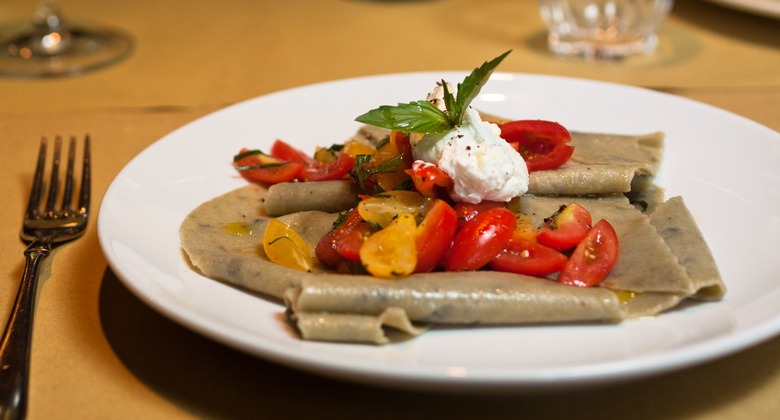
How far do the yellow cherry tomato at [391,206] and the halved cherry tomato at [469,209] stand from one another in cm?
12

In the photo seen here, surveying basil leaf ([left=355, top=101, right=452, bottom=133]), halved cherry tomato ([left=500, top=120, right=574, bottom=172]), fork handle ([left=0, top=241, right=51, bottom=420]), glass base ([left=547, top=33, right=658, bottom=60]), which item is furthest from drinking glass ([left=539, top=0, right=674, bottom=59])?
fork handle ([left=0, top=241, right=51, bottom=420])

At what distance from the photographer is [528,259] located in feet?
9.80

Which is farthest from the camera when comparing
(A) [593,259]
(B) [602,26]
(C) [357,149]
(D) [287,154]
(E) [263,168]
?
(B) [602,26]

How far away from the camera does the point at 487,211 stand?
315 centimetres

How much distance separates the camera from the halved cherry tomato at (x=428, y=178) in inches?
122

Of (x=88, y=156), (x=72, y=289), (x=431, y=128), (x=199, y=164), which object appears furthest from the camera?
(x=88, y=156)

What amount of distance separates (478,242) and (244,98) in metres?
3.27

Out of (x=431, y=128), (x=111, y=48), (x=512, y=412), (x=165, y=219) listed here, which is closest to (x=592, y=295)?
(x=512, y=412)

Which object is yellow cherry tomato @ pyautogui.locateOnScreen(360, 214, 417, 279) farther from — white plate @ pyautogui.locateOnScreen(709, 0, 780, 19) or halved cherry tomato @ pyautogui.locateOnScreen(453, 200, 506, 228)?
white plate @ pyautogui.locateOnScreen(709, 0, 780, 19)

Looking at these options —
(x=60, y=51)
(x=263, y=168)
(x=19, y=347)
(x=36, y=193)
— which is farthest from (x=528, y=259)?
(x=60, y=51)

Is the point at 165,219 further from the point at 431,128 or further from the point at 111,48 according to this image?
the point at 111,48

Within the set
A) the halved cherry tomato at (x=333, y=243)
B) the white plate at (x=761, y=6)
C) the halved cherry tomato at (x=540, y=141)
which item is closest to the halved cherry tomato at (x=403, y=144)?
the halved cherry tomato at (x=333, y=243)

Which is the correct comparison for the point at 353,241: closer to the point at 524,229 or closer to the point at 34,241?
the point at 524,229

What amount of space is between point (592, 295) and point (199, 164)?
6.79 ft
